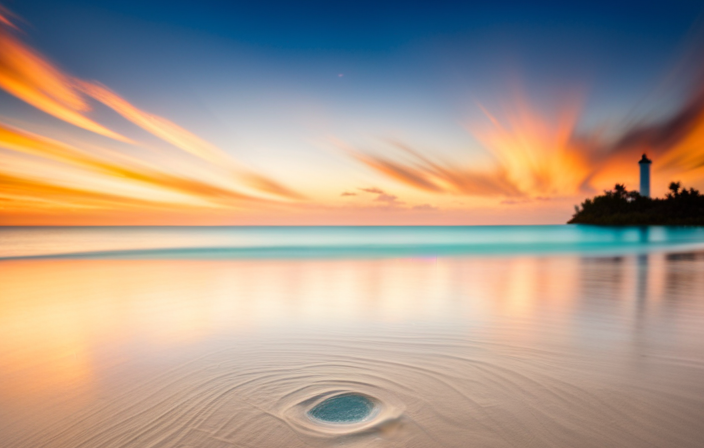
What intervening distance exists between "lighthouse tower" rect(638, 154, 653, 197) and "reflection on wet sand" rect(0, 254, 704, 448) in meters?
111

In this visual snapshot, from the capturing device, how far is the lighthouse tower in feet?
305

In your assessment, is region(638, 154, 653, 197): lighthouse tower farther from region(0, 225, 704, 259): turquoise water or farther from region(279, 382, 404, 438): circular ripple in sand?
region(279, 382, 404, 438): circular ripple in sand

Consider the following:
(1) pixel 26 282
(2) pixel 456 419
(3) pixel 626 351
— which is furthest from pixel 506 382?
(1) pixel 26 282

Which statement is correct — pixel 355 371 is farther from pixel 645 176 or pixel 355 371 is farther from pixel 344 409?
pixel 645 176

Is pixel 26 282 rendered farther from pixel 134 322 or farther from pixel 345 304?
pixel 345 304

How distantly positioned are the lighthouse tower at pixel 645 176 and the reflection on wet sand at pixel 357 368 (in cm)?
11122

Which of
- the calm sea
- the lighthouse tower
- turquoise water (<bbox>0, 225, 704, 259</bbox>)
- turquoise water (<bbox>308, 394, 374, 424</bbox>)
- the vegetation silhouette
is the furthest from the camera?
the lighthouse tower

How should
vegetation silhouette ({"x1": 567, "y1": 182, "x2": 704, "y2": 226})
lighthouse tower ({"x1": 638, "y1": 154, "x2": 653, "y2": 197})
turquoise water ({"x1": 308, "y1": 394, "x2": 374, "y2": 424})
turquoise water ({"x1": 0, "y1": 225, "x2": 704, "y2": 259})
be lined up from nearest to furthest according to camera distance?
1. turquoise water ({"x1": 308, "y1": 394, "x2": 374, "y2": 424})
2. turquoise water ({"x1": 0, "y1": 225, "x2": 704, "y2": 259})
3. vegetation silhouette ({"x1": 567, "y1": 182, "x2": 704, "y2": 226})
4. lighthouse tower ({"x1": 638, "y1": 154, "x2": 653, "y2": 197})

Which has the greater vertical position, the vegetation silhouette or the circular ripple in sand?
the vegetation silhouette

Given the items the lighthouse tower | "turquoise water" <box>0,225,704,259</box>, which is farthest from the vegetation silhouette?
"turquoise water" <box>0,225,704,259</box>

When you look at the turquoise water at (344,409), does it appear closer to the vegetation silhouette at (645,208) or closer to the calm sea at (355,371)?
the calm sea at (355,371)

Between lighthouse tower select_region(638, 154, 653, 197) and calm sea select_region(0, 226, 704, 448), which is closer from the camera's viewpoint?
calm sea select_region(0, 226, 704, 448)

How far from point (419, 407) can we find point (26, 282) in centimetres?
1328

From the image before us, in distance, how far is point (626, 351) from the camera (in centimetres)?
441
